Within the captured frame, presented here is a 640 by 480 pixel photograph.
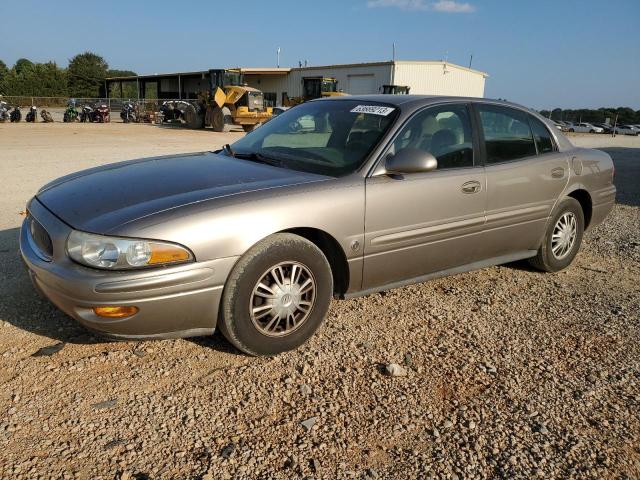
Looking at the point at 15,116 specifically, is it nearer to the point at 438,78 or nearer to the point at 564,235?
the point at 438,78

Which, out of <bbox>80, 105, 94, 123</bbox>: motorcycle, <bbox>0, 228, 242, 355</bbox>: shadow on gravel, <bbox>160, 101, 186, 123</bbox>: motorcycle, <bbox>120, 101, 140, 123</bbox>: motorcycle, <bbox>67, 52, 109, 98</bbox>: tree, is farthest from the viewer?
<bbox>67, 52, 109, 98</bbox>: tree

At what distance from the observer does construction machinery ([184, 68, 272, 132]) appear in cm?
2553

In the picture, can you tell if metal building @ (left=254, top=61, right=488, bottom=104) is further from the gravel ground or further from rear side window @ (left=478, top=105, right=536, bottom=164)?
the gravel ground

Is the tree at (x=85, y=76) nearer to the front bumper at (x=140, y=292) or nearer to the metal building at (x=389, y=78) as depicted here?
the metal building at (x=389, y=78)

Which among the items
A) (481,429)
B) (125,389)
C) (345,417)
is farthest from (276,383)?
(481,429)

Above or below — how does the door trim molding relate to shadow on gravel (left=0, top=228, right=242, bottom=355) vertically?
above

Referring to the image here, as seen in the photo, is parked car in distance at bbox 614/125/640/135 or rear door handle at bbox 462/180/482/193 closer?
rear door handle at bbox 462/180/482/193

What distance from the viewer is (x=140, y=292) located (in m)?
2.59

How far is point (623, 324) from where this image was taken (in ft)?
12.5

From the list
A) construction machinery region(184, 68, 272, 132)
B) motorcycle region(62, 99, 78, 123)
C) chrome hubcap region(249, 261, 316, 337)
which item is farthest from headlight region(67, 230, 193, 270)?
motorcycle region(62, 99, 78, 123)

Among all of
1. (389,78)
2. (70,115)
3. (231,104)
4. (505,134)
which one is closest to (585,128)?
(389,78)

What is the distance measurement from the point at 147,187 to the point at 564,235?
12.0ft

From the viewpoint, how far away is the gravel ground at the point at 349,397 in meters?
2.26

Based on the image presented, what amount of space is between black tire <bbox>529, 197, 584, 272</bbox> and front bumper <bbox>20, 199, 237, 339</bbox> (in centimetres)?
307
